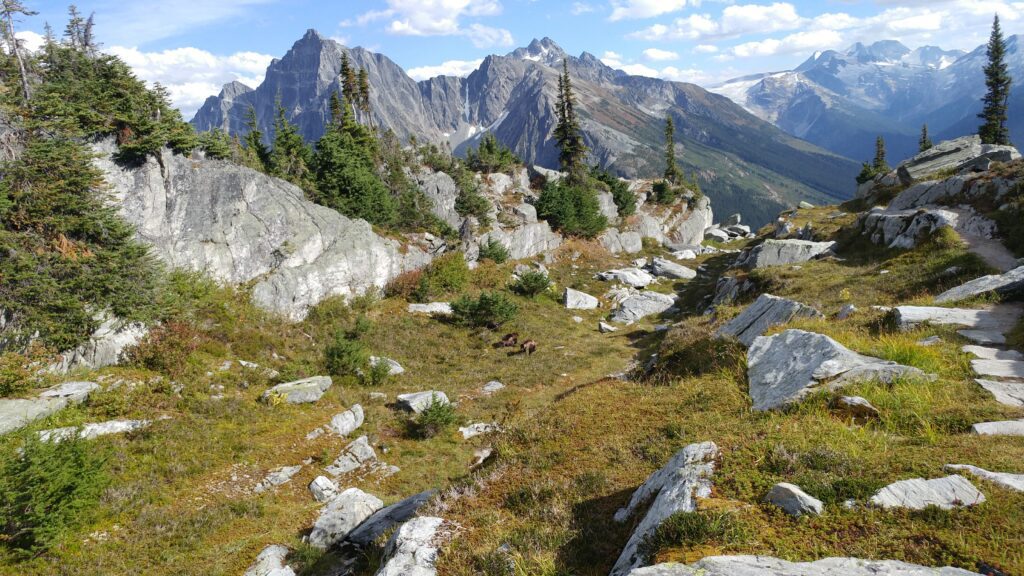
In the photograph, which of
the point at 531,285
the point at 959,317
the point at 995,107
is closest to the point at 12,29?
the point at 531,285

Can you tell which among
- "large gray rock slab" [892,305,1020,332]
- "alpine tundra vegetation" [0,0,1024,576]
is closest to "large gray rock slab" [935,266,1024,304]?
"alpine tundra vegetation" [0,0,1024,576]

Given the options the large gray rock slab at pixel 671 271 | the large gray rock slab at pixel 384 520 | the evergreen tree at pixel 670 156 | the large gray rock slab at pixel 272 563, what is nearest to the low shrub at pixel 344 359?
the large gray rock slab at pixel 272 563

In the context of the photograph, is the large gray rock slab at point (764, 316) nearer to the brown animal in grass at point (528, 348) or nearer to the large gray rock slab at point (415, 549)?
the large gray rock slab at point (415, 549)

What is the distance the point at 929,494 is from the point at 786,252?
38.8m

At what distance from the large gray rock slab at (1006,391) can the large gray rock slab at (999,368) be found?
0.47 metres

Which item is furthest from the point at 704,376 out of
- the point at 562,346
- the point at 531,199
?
the point at 531,199

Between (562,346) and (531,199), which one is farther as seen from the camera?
(531,199)

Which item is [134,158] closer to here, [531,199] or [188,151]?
[188,151]

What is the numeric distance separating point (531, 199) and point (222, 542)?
163 feet

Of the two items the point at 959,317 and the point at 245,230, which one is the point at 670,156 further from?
the point at 959,317

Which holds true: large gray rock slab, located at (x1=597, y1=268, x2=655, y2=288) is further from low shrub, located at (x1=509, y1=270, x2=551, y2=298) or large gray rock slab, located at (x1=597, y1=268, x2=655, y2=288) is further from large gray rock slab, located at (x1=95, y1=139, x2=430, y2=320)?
large gray rock slab, located at (x1=95, y1=139, x2=430, y2=320)

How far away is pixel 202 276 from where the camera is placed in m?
24.9

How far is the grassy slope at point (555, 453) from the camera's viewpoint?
5.76 meters

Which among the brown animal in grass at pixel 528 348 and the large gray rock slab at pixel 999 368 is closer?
the large gray rock slab at pixel 999 368
